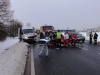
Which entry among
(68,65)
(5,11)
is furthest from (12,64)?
(5,11)

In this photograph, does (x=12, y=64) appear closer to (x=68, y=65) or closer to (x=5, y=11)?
(x=68, y=65)

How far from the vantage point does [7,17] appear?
1831 inches

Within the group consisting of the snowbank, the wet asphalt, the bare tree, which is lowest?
the wet asphalt

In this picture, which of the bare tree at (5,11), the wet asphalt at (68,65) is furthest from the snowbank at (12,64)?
the bare tree at (5,11)

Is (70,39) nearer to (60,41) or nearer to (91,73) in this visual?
(60,41)

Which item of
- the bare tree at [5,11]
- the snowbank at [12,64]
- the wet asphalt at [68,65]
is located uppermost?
the bare tree at [5,11]

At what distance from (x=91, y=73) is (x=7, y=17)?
4110cm

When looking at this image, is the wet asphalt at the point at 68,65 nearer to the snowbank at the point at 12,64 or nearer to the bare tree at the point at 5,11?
the snowbank at the point at 12,64

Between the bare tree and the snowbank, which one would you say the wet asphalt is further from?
the bare tree

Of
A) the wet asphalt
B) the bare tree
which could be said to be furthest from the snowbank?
the bare tree

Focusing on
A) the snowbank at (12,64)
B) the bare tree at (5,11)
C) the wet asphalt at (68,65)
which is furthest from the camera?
the bare tree at (5,11)

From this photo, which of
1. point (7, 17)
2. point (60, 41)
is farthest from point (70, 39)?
point (7, 17)

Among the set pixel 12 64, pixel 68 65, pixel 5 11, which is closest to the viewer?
pixel 12 64

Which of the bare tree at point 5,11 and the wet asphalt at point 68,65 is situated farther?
the bare tree at point 5,11
